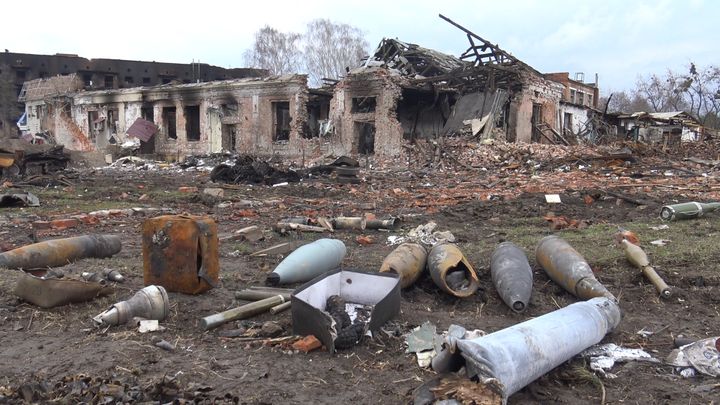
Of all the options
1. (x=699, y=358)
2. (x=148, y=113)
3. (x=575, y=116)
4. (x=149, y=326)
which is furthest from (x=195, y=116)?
(x=699, y=358)

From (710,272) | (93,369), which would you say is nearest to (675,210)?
(710,272)

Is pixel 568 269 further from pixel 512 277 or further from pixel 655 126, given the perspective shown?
pixel 655 126

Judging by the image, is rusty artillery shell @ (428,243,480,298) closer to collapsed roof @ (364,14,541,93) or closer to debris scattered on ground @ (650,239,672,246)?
debris scattered on ground @ (650,239,672,246)

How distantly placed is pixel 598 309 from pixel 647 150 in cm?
1924

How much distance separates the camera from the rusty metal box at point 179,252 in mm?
4301

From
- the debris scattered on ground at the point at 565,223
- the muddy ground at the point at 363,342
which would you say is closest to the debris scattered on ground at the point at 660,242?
the muddy ground at the point at 363,342

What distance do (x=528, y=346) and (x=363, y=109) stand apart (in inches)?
876

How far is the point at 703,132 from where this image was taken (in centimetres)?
3069

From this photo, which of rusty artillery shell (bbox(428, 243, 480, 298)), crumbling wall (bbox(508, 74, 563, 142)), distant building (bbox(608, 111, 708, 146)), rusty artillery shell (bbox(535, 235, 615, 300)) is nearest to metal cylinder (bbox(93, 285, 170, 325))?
rusty artillery shell (bbox(428, 243, 480, 298))

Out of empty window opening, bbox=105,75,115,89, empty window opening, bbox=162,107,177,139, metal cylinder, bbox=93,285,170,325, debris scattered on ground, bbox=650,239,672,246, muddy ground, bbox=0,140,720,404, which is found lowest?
muddy ground, bbox=0,140,720,404

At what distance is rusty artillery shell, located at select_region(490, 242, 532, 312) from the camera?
4.34m

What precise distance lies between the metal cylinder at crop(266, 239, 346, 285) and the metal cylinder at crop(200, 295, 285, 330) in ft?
2.40

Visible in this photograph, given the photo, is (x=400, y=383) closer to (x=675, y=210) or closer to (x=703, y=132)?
Answer: (x=675, y=210)

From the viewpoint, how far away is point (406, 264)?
4.84 metres
